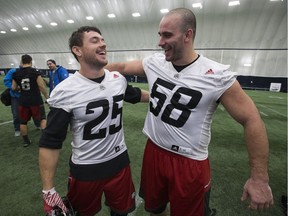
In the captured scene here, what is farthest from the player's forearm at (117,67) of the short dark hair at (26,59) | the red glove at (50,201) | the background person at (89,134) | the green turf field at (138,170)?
the short dark hair at (26,59)

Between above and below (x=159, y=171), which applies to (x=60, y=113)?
above

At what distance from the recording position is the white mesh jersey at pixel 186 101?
183cm

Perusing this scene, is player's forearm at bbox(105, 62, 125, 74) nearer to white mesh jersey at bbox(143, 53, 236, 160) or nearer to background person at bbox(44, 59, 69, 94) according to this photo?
white mesh jersey at bbox(143, 53, 236, 160)

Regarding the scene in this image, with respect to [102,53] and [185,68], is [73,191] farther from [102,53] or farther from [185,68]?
[185,68]

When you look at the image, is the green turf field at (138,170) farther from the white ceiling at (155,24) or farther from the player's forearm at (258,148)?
the white ceiling at (155,24)

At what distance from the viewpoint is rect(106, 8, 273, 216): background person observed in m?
1.73

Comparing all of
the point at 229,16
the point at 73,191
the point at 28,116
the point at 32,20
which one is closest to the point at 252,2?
the point at 229,16

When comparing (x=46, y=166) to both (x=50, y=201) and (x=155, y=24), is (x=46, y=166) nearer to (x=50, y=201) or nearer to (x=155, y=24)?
(x=50, y=201)

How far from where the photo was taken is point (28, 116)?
513cm

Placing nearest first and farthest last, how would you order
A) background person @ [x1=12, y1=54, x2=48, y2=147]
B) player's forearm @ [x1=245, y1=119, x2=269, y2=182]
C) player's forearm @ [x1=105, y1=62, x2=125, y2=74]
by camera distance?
player's forearm @ [x1=245, y1=119, x2=269, y2=182]
player's forearm @ [x1=105, y1=62, x2=125, y2=74]
background person @ [x1=12, y1=54, x2=48, y2=147]

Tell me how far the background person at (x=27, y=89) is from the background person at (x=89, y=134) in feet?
11.6

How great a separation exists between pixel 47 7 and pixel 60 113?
81.8ft

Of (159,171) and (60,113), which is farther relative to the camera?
(159,171)

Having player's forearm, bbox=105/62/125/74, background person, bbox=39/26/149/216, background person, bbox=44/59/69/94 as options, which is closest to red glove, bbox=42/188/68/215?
background person, bbox=39/26/149/216
